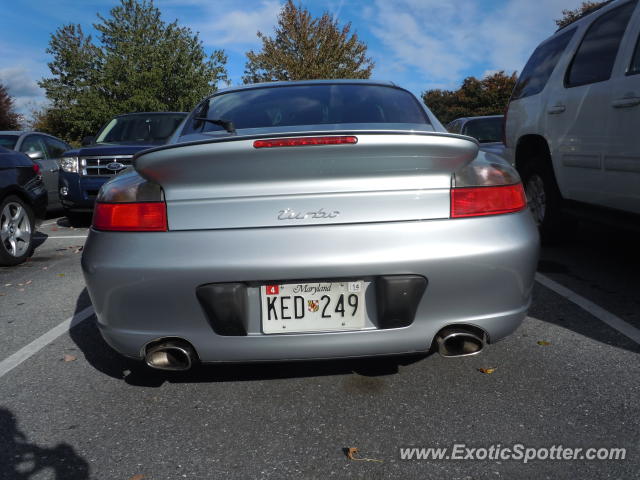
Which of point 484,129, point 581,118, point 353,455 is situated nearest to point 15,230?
point 353,455

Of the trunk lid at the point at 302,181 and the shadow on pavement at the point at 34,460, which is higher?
the trunk lid at the point at 302,181

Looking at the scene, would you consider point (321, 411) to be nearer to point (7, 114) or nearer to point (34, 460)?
point (34, 460)

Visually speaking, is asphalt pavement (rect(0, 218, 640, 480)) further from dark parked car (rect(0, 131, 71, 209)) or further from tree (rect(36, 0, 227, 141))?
tree (rect(36, 0, 227, 141))

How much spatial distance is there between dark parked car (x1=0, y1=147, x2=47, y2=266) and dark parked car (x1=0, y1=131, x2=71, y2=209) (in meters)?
2.78

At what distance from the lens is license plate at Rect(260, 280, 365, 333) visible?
2053mm

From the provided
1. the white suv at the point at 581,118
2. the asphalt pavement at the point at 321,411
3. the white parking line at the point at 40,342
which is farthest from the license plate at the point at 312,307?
the white suv at the point at 581,118

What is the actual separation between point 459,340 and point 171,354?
3.96 feet

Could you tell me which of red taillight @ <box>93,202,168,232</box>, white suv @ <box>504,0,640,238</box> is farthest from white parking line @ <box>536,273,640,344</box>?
red taillight @ <box>93,202,168,232</box>

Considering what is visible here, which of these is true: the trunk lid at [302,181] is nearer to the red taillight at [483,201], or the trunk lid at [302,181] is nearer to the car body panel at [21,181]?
the red taillight at [483,201]

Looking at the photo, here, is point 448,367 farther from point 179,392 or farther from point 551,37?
point 551,37

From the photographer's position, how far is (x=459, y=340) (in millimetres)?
2227

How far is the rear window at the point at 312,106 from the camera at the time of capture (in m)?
2.79

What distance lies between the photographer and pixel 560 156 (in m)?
4.60

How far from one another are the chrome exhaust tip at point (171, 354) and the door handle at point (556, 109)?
3.79m
